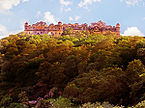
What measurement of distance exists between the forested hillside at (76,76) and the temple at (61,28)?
11.7m

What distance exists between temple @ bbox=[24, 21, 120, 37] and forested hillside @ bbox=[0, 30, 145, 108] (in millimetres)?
11744

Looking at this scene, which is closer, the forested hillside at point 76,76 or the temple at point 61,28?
the forested hillside at point 76,76

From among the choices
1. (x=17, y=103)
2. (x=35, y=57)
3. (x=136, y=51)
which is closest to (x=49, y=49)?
Answer: (x=35, y=57)

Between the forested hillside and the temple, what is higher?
Answer: the temple

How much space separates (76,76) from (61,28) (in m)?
21.6

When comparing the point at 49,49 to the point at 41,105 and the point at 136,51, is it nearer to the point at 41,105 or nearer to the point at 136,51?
the point at 41,105

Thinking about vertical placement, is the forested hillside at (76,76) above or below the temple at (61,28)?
below

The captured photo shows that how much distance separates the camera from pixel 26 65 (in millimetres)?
19016

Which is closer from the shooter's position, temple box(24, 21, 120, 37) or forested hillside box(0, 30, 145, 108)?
forested hillside box(0, 30, 145, 108)

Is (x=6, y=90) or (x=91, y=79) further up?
(x=91, y=79)

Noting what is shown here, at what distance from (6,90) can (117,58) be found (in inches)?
389

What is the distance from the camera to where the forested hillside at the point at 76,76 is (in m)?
10.5


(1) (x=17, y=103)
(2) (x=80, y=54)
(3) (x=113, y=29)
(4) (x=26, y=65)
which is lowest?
(1) (x=17, y=103)

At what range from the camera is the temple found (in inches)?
1227
